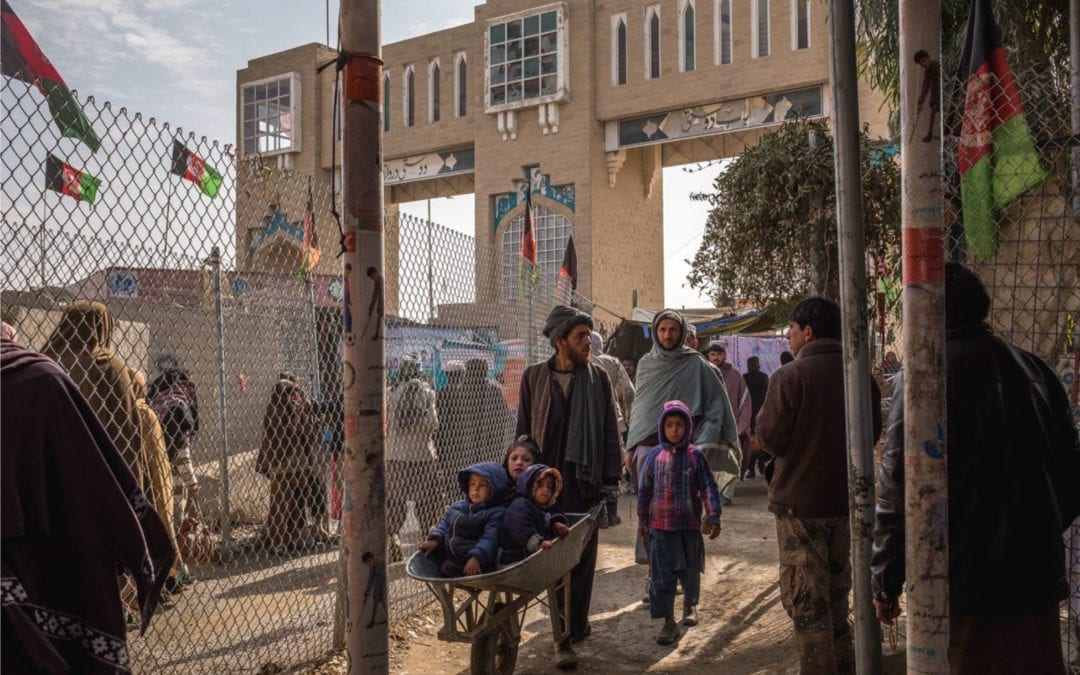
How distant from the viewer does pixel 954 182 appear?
15.0 ft

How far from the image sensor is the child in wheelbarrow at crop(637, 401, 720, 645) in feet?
18.4

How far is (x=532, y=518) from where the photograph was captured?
4402mm

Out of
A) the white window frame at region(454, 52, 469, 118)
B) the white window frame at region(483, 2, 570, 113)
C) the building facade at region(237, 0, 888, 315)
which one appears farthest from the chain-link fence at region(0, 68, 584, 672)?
the white window frame at region(454, 52, 469, 118)

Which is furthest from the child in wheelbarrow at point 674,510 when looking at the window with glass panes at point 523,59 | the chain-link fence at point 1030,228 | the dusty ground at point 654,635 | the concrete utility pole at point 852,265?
the window with glass panes at point 523,59

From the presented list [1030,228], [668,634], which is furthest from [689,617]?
[1030,228]

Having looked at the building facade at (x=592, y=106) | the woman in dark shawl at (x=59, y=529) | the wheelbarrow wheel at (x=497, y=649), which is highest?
the building facade at (x=592, y=106)

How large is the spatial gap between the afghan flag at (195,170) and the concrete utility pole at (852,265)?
285 centimetres

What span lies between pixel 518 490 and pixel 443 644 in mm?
1817

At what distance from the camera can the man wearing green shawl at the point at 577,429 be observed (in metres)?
5.52

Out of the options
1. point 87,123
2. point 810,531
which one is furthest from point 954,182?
point 87,123

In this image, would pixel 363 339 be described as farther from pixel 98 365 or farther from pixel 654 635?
Result: pixel 654 635

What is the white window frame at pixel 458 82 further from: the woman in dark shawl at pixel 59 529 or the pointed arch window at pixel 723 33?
the woman in dark shawl at pixel 59 529

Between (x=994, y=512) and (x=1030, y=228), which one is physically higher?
(x=1030, y=228)

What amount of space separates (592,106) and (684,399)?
22.8m
